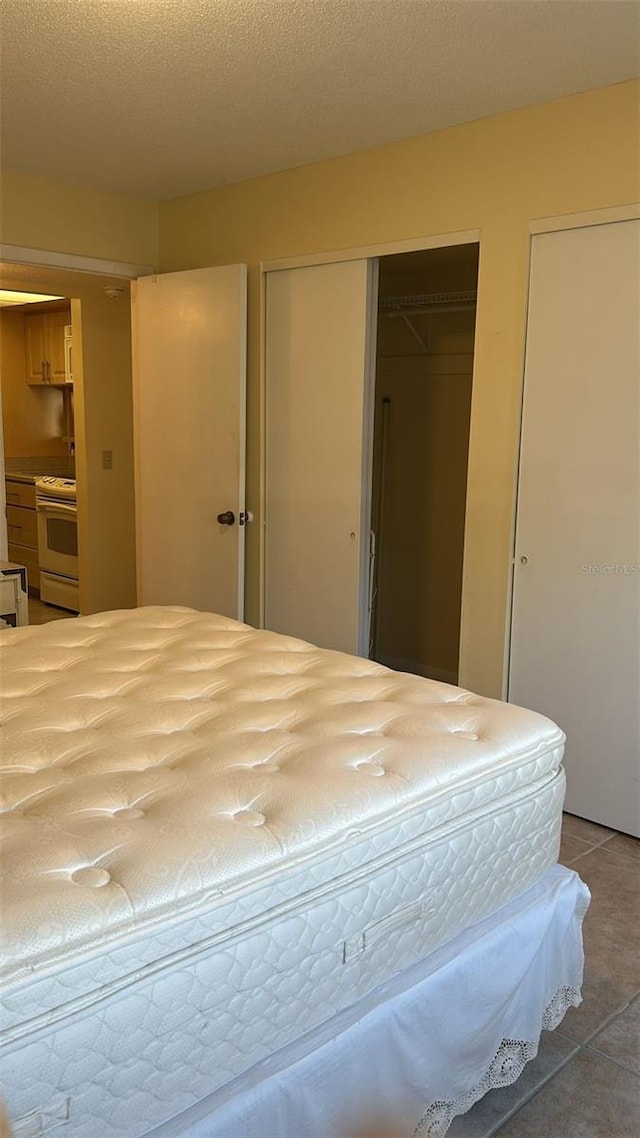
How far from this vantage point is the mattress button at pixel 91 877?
120 centimetres

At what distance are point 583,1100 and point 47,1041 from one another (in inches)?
51.5

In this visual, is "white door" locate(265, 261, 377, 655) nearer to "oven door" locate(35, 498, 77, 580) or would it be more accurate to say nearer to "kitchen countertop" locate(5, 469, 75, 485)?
"oven door" locate(35, 498, 77, 580)

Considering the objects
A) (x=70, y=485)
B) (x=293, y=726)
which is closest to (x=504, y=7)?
(x=293, y=726)

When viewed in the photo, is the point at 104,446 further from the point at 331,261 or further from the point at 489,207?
the point at 489,207

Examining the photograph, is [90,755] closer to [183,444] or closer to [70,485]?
[183,444]

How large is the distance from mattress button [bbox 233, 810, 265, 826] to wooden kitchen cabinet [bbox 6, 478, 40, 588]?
5.79 meters

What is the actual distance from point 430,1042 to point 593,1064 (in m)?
0.62

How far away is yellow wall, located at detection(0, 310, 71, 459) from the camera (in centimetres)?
724

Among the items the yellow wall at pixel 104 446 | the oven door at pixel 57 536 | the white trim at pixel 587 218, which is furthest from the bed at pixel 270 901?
the oven door at pixel 57 536

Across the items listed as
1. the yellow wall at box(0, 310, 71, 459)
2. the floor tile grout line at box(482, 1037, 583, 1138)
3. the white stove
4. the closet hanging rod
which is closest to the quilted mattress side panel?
the floor tile grout line at box(482, 1037, 583, 1138)

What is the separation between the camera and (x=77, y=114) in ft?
10.8

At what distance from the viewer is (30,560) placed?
6988 mm

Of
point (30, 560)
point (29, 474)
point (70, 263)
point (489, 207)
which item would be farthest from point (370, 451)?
point (29, 474)

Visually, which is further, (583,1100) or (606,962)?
(606,962)
